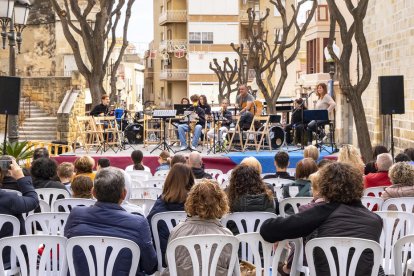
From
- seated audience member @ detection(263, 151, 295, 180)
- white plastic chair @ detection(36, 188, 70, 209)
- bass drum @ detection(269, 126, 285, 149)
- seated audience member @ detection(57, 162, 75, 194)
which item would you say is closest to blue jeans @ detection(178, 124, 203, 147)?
bass drum @ detection(269, 126, 285, 149)

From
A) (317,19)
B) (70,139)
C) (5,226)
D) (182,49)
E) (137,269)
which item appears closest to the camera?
(137,269)

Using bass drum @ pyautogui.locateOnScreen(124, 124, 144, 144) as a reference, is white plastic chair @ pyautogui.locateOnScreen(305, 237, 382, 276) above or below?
below

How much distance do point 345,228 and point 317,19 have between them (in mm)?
44375

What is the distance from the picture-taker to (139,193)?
1020 cm

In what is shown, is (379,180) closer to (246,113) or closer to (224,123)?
(246,113)

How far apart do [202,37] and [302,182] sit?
63.6m

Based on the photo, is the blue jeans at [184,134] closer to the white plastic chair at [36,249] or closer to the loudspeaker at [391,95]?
the loudspeaker at [391,95]

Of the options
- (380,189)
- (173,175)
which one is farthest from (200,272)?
(380,189)

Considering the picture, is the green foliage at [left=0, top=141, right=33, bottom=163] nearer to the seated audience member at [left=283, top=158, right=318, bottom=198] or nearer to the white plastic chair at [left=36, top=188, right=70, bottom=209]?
the white plastic chair at [left=36, top=188, right=70, bottom=209]

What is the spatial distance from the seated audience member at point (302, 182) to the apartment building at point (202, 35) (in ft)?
203

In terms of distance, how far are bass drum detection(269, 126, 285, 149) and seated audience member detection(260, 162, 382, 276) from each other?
1522cm

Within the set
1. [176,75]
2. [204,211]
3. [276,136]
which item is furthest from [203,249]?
[176,75]

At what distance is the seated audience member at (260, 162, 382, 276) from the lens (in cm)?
584

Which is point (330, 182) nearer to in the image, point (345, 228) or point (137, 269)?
point (345, 228)
